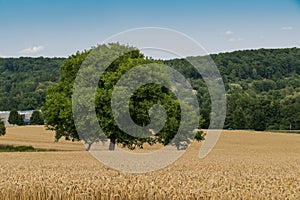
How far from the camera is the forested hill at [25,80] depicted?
156875 mm

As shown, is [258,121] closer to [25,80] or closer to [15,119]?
[15,119]

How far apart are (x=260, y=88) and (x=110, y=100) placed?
103266 millimetres

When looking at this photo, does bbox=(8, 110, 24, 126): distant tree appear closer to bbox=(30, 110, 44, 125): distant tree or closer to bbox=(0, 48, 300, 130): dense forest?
bbox=(30, 110, 44, 125): distant tree

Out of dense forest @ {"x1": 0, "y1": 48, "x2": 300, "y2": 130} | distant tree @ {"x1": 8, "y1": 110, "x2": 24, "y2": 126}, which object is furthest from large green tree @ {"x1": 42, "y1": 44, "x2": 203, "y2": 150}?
distant tree @ {"x1": 8, "y1": 110, "x2": 24, "y2": 126}

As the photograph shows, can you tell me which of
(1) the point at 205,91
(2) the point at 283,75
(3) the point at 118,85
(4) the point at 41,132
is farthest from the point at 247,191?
(2) the point at 283,75

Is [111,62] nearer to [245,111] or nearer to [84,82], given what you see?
[84,82]

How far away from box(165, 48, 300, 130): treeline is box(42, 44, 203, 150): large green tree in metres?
25.7

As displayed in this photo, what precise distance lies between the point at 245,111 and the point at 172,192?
107 m

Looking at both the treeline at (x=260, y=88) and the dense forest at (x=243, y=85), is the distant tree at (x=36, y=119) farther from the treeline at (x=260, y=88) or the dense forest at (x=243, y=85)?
the treeline at (x=260, y=88)

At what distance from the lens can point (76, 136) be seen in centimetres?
5003

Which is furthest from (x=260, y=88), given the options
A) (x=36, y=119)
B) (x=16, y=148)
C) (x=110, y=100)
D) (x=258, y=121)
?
(x=110, y=100)

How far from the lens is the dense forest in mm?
113438

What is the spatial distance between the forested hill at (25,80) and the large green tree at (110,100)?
4008 inches

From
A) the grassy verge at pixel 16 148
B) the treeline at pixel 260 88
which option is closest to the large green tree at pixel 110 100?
the grassy verge at pixel 16 148
